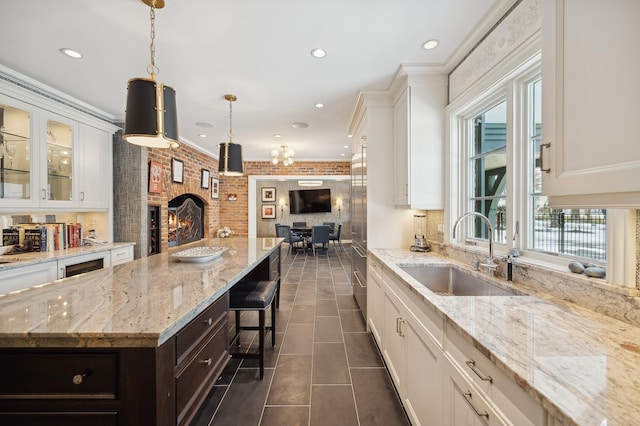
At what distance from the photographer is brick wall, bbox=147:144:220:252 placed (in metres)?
4.24

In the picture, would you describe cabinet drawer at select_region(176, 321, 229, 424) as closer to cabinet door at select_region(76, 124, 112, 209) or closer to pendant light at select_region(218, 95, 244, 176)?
pendant light at select_region(218, 95, 244, 176)

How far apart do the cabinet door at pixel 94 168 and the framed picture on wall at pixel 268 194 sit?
6134 millimetres

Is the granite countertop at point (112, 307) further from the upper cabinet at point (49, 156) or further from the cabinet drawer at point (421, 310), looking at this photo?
the upper cabinet at point (49, 156)

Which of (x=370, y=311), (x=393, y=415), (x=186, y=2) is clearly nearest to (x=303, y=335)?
(x=370, y=311)

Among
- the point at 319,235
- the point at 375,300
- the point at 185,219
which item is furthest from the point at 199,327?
the point at 319,235

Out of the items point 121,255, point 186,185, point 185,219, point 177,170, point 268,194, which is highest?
point 177,170

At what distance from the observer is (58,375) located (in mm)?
835

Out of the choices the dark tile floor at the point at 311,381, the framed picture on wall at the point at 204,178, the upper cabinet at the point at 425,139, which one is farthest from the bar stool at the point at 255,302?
the framed picture on wall at the point at 204,178

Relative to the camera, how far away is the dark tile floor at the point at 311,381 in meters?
1.57

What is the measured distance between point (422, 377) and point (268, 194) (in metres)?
8.81

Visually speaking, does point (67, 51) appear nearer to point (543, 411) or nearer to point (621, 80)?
point (621, 80)

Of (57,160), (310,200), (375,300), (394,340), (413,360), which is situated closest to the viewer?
(413,360)

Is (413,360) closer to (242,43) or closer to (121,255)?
(242,43)

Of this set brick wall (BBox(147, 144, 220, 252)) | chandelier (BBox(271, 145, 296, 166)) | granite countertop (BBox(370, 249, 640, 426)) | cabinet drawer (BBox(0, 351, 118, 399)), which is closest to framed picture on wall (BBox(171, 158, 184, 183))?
brick wall (BBox(147, 144, 220, 252))
